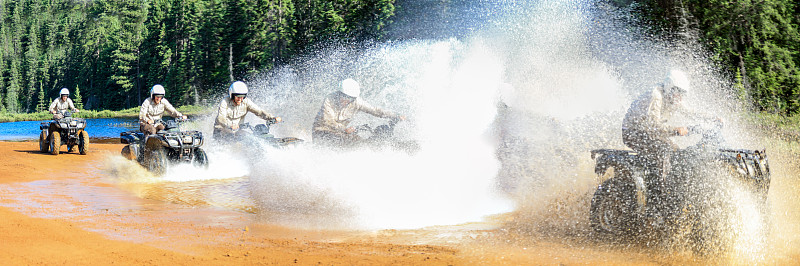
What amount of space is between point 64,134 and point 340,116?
1126 cm

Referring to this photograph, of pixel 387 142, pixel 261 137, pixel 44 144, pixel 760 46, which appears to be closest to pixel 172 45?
pixel 44 144

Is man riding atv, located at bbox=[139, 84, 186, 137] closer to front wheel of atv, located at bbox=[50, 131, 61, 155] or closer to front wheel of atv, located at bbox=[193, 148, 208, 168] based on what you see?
front wheel of atv, located at bbox=[193, 148, 208, 168]

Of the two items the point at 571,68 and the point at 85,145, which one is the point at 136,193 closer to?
the point at 85,145

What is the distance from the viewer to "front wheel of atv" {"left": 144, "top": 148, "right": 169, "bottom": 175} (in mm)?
12789

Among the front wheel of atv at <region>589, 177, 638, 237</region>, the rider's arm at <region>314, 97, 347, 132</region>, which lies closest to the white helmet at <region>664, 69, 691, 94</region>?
the front wheel of atv at <region>589, 177, 638, 237</region>

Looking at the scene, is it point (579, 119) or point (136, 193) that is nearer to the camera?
point (136, 193)

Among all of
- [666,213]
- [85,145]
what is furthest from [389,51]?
[666,213]

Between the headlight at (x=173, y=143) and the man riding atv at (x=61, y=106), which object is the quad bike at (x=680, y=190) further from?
the man riding atv at (x=61, y=106)

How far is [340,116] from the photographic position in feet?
38.4

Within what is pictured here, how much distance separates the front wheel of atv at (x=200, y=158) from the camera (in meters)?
13.1

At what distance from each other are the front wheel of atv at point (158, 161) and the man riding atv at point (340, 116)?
3361mm

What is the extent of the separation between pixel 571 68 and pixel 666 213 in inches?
803

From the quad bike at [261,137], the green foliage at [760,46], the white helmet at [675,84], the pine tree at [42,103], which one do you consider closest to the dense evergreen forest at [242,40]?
the green foliage at [760,46]

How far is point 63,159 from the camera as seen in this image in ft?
58.4
